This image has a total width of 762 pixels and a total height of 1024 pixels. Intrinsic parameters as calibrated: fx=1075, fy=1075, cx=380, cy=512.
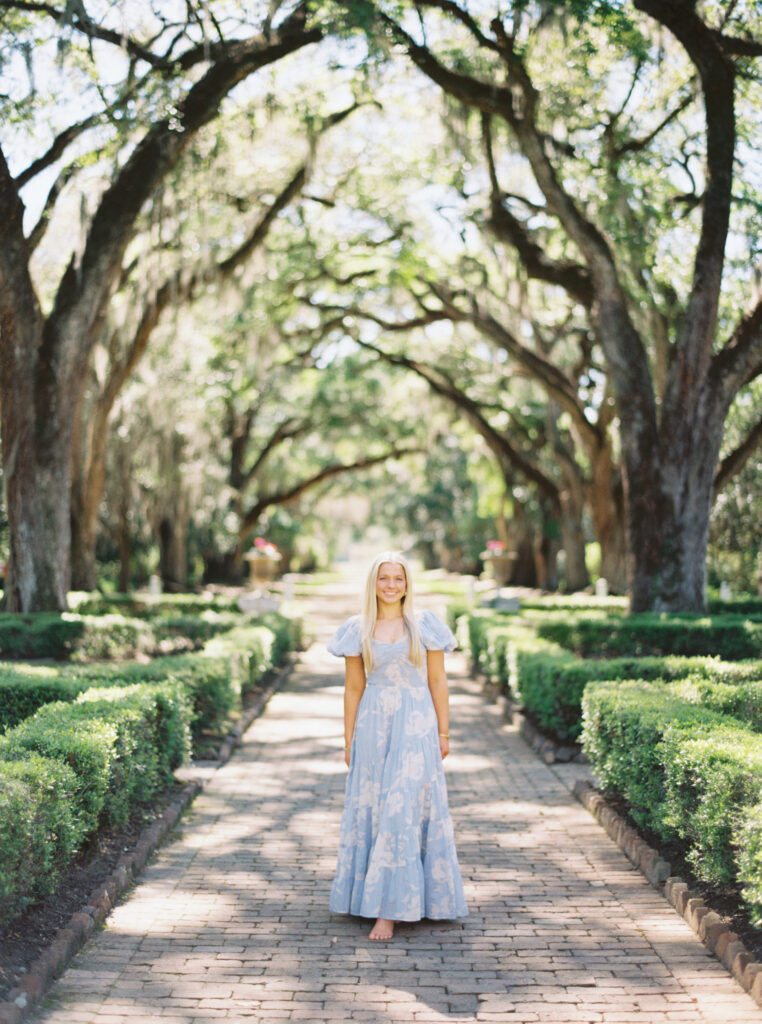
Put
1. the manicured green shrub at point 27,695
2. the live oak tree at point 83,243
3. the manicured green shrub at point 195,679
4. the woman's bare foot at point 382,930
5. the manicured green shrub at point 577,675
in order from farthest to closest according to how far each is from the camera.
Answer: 1. the live oak tree at point 83,243
2. the manicured green shrub at point 577,675
3. the manicured green shrub at point 195,679
4. the manicured green shrub at point 27,695
5. the woman's bare foot at point 382,930

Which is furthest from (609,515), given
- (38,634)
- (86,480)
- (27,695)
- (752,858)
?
(752,858)

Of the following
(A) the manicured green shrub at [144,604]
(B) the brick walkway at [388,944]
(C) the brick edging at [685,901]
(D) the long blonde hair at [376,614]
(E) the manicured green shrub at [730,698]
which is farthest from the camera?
(A) the manicured green shrub at [144,604]

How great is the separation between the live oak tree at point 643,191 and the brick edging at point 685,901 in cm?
705

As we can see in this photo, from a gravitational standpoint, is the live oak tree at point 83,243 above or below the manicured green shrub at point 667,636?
above

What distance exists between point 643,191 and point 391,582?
11192 millimetres

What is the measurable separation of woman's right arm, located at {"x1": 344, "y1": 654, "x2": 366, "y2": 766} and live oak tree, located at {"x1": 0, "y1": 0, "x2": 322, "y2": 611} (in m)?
8.53

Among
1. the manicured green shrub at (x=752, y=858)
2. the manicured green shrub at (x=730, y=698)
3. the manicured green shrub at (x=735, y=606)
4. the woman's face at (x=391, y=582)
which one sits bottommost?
the manicured green shrub at (x=752, y=858)

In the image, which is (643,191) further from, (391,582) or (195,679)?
(391,582)

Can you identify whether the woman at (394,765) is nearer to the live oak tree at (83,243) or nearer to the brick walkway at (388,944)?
the brick walkway at (388,944)

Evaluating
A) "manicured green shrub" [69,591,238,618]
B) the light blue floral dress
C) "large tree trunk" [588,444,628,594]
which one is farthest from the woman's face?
"large tree trunk" [588,444,628,594]

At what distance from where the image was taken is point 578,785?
7508mm

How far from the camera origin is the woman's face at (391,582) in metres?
4.88

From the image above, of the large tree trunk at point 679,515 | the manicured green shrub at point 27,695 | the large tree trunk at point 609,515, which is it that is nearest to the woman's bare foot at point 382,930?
the manicured green shrub at point 27,695

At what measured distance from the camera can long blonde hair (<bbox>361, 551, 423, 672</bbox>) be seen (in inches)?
191
